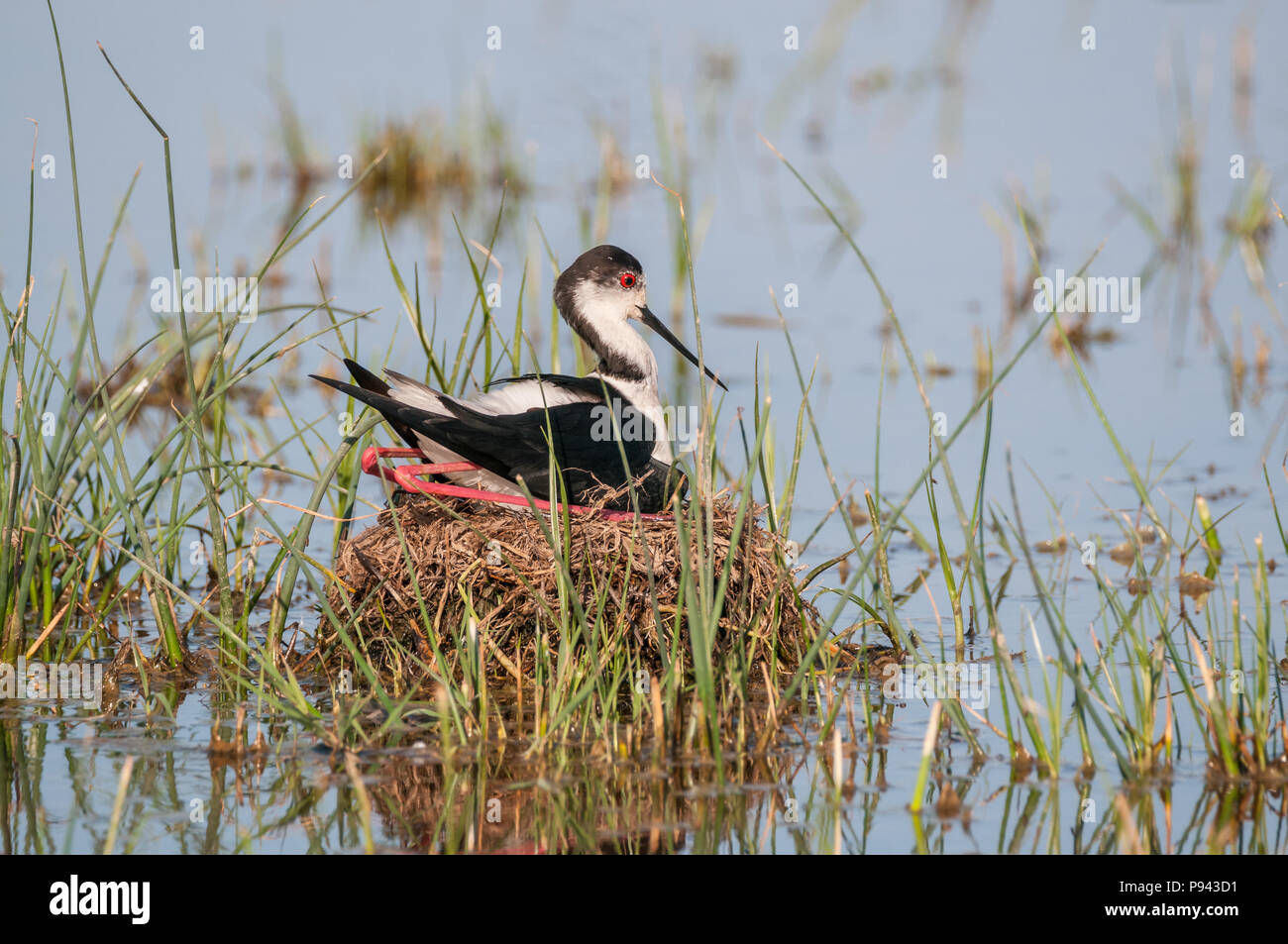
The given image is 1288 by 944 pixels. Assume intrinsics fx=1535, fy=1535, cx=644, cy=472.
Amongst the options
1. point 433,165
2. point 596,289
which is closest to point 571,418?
point 596,289

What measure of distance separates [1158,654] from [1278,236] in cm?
758

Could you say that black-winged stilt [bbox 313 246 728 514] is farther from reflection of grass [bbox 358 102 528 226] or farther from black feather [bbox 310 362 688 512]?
reflection of grass [bbox 358 102 528 226]

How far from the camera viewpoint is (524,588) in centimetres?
556

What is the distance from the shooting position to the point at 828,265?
12.1m

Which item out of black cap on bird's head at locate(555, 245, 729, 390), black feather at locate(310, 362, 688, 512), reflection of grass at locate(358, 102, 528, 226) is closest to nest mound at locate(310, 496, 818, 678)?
black feather at locate(310, 362, 688, 512)

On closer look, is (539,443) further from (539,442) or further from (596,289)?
(596,289)

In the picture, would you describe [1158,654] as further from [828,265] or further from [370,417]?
[828,265]

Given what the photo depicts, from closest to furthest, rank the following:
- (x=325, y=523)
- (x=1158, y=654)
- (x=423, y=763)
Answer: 1. (x=423, y=763)
2. (x=1158, y=654)
3. (x=325, y=523)

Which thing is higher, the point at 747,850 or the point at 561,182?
the point at 561,182

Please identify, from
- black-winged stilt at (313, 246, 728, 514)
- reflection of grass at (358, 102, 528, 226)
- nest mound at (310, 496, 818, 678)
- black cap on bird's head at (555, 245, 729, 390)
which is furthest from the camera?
reflection of grass at (358, 102, 528, 226)

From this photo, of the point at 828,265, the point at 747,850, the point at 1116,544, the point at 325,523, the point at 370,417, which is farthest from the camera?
the point at 828,265

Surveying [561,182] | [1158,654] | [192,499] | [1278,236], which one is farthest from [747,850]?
[561,182]

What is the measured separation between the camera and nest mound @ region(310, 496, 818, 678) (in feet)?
18.0

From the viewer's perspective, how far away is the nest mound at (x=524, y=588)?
Result: 5.49 meters
